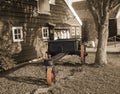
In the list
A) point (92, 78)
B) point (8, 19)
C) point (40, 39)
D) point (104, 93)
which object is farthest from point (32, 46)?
point (104, 93)

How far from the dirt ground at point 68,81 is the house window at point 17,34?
9.70 feet

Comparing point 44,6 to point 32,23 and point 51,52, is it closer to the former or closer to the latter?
point 32,23

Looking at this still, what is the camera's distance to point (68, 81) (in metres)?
8.81

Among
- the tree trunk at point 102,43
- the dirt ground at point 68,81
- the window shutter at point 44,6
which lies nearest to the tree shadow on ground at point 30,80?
the dirt ground at point 68,81

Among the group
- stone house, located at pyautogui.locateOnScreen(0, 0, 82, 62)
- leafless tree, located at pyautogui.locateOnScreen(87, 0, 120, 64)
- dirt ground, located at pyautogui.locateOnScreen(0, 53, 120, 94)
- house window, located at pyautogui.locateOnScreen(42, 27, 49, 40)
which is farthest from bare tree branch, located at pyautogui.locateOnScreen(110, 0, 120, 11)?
house window, located at pyautogui.locateOnScreen(42, 27, 49, 40)

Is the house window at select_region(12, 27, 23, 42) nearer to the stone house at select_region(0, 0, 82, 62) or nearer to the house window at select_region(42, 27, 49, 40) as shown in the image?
the stone house at select_region(0, 0, 82, 62)

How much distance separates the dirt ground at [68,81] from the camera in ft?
25.2

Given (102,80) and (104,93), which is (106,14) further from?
(104,93)

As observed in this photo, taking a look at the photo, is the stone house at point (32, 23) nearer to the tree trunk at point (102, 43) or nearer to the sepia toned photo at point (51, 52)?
the sepia toned photo at point (51, 52)

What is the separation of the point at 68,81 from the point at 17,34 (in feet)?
20.2

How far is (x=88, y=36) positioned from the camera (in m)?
27.8

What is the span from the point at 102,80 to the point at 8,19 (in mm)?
7079

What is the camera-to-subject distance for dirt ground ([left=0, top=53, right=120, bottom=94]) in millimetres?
7684

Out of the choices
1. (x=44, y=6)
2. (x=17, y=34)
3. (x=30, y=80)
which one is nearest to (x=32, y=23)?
(x=17, y=34)
